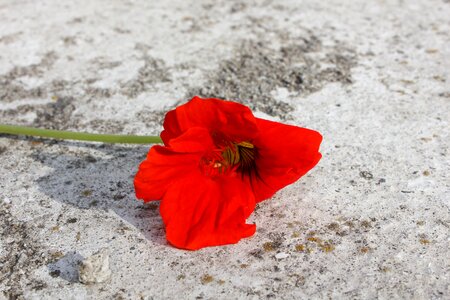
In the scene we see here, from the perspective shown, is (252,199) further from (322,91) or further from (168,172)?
(322,91)

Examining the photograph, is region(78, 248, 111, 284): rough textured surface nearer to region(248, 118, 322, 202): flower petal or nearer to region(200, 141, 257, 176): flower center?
region(200, 141, 257, 176): flower center

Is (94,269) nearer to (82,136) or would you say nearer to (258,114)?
(82,136)

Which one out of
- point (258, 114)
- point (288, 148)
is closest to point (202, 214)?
point (288, 148)

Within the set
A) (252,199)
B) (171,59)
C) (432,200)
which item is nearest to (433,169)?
(432,200)

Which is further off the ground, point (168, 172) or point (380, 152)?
point (168, 172)

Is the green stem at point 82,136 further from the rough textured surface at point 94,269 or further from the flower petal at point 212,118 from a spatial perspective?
the rough textured surface at point 94,269

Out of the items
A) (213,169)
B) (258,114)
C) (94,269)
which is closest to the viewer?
(94,269)
